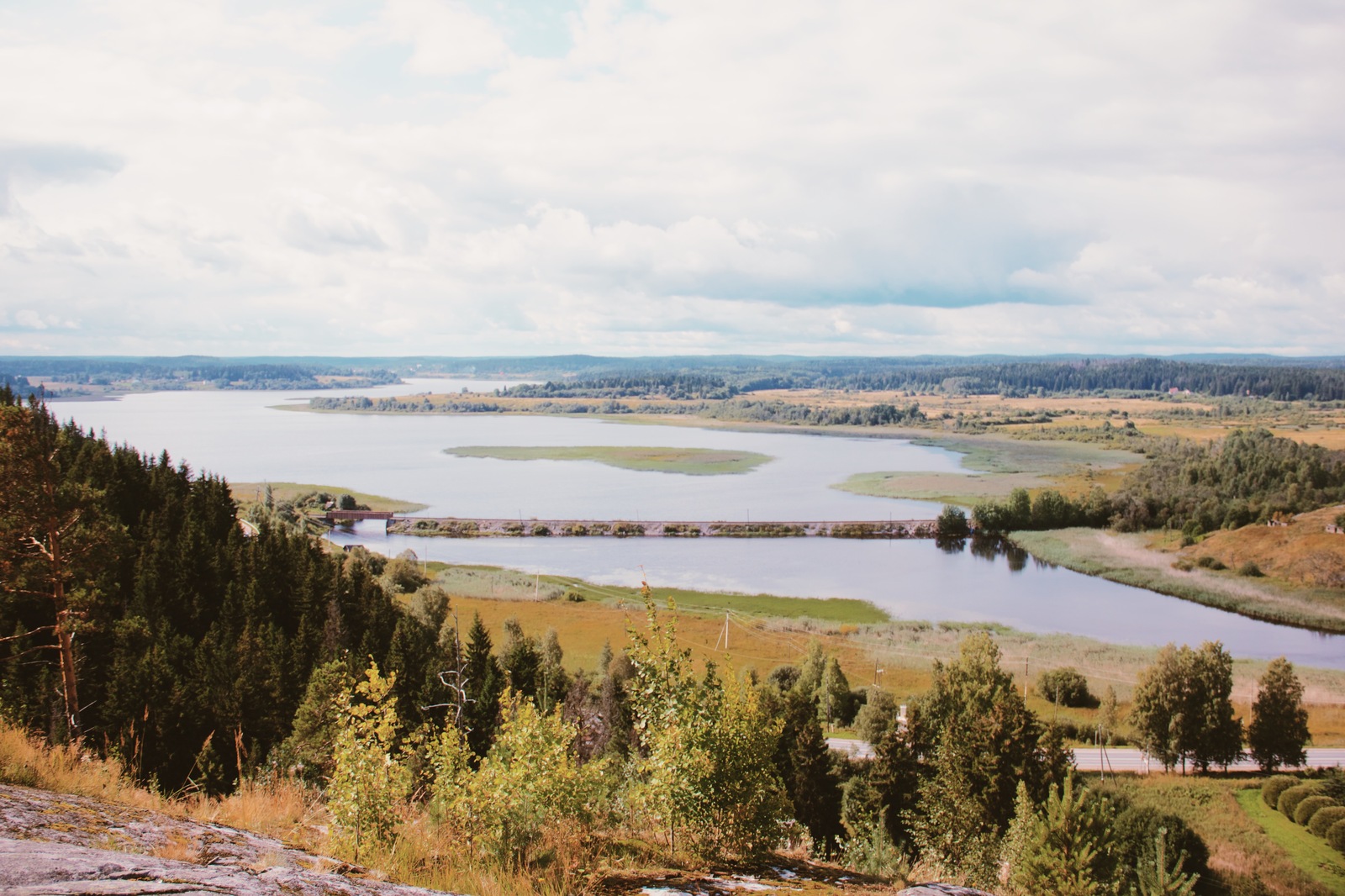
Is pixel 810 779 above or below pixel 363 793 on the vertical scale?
below

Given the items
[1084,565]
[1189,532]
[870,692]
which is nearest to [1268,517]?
[1189,532]

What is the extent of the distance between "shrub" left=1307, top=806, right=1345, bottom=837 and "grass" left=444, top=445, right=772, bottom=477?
3230 inches

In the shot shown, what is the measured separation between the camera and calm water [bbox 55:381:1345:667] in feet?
170

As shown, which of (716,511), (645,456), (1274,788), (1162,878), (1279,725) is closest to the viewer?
(1162,878)

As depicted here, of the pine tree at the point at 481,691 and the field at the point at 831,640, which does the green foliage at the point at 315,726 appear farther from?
the field at the point at 831,640

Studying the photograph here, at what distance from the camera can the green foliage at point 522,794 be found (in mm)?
7184

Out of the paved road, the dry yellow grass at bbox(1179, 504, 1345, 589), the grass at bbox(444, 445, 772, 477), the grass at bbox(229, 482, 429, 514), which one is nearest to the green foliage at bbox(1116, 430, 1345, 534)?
the dry yellow grass at bbox(1179, 504, 1345, 589)

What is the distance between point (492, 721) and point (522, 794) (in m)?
18.6

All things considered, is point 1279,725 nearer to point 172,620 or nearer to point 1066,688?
point 1066,688

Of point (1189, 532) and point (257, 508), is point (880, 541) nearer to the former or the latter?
point (1189, 532)

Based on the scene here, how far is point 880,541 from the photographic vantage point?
72688 mm

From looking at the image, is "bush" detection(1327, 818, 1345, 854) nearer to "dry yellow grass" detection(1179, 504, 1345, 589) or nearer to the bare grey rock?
the bare grey rock

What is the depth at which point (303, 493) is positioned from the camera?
83.1m

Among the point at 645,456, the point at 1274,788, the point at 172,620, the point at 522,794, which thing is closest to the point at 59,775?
the point at 522,794
